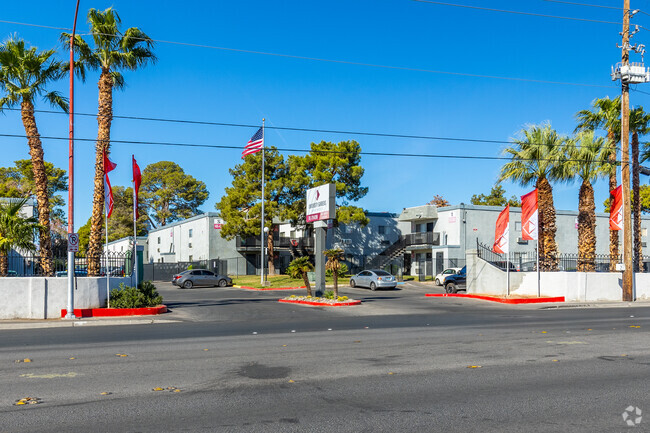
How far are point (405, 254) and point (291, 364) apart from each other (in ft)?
167

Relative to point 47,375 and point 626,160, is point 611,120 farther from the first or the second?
point 47,375

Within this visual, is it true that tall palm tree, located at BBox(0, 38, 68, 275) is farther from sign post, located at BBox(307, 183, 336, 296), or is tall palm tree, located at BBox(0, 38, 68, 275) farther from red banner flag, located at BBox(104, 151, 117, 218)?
sign post, located at BBox(307, 183, 336, 296)

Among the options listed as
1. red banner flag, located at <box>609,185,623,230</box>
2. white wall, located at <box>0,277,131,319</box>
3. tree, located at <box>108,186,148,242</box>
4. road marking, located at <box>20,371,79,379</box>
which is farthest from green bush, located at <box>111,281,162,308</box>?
tree, located at <box>108,186,148,242</box>

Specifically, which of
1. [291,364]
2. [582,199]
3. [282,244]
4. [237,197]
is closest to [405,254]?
[282,244]

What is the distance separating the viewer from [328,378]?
8.77m

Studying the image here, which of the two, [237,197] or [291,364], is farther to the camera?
[237,197]

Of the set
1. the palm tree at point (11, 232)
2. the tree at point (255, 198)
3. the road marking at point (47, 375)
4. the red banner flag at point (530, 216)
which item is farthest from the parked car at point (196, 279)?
the road marking at point (47, 375)

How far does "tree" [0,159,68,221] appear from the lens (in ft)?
193

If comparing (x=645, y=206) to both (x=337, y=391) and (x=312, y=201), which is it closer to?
(x=312, y=201)

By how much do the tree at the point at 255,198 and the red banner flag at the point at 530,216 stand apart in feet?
81.8

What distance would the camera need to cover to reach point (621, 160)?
29234 millimetres

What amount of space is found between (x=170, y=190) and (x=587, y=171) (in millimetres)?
65919

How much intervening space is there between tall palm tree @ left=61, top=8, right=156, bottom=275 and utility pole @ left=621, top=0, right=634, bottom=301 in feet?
72.0

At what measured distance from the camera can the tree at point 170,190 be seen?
86.7 meters
